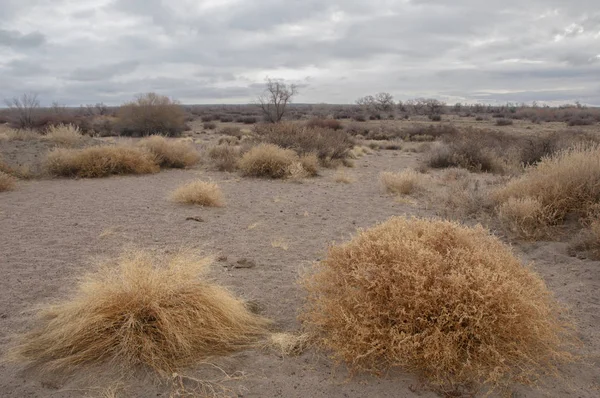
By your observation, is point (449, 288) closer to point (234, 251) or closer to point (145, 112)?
point (234, 251)

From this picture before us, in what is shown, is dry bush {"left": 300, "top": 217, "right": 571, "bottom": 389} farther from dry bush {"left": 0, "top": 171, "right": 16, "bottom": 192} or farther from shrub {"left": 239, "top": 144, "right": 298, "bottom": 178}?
dry bush {"left": 0, "top": 171, "right": 16, "bottom": 192}

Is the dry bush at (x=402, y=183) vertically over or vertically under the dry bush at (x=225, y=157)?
under

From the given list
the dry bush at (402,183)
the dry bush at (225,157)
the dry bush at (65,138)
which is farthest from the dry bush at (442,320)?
the dry bush at (65,138)

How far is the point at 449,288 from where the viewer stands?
115 inches

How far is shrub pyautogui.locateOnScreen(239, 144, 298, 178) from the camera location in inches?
482

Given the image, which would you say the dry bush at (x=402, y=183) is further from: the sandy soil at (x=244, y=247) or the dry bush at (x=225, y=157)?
the dry bush at (x=225, y=157)

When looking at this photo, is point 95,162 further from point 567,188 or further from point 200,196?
point 567,188

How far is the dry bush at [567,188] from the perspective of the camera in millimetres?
6715

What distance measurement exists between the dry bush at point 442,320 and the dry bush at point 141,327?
0.74 meters

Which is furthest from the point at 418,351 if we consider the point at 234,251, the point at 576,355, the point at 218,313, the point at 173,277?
the point at 234,251

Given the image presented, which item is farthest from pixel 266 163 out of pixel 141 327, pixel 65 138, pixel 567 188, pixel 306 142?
pixel 141 327

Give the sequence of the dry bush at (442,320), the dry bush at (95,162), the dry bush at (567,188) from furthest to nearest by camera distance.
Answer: the dry bush at (95,162)
the dry bush at (567,188)
the dry bush at (442,320)

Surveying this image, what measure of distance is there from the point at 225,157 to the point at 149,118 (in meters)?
14.5

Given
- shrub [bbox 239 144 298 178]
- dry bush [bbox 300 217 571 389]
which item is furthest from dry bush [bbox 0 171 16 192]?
dry bush [bbox 300 217 571 389]
